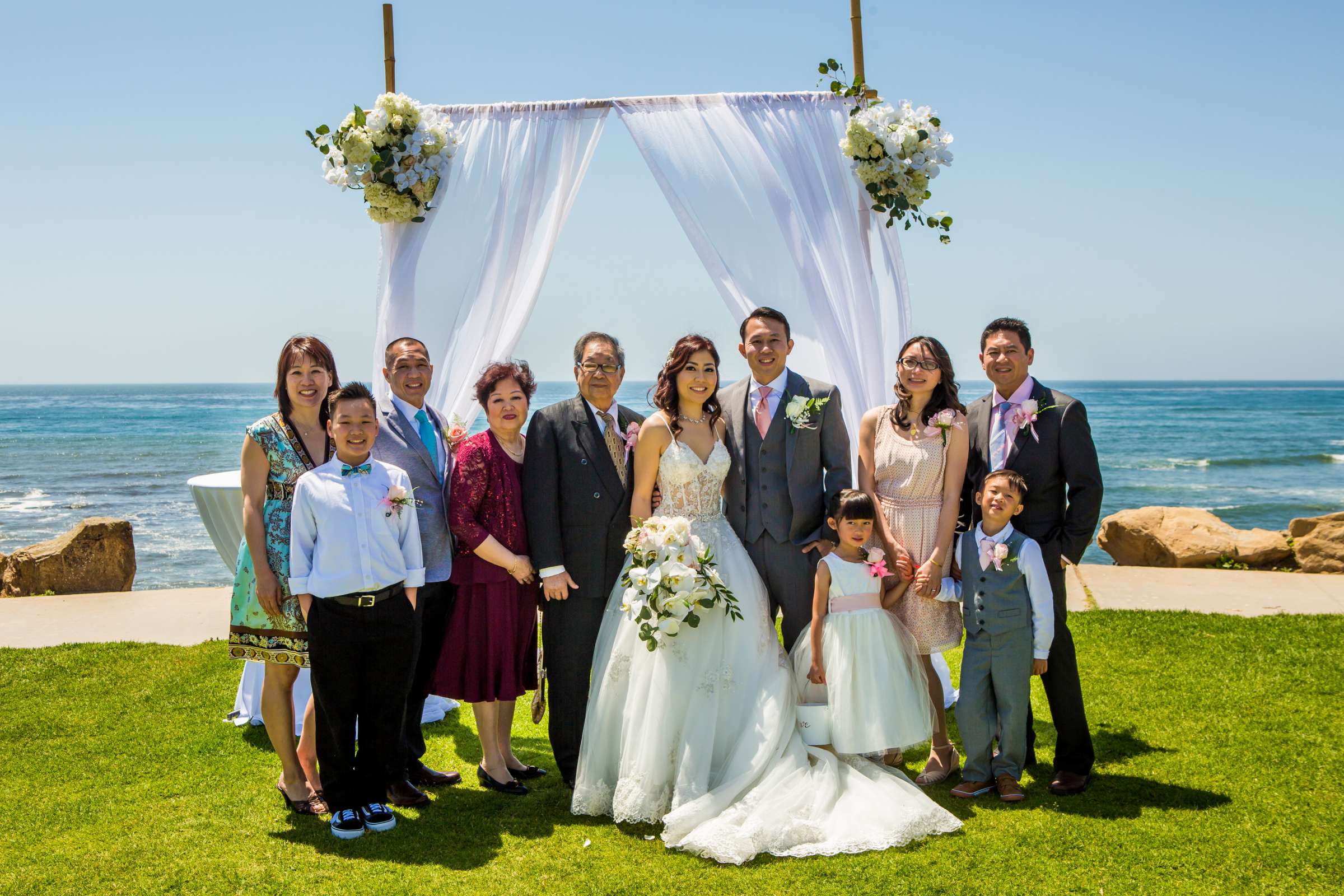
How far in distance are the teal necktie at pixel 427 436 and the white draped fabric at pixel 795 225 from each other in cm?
164

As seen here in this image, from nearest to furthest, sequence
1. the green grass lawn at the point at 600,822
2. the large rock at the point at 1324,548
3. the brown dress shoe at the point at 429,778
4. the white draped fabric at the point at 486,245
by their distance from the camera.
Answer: the green grass lawn at the point at 600,822 → the brown dress shoe at the point at 429,778 → the white draped fabric at the point at 486,245 → the large rock at the point at 1324,548

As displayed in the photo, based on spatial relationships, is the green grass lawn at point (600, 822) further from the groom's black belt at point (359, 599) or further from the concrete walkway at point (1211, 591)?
the concrete walkway at point (1211, 591)

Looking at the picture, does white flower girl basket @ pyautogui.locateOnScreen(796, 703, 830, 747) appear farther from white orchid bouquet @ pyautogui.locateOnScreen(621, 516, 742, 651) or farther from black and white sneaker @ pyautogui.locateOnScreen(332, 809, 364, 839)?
black and white sneaker @ pyautogui.locateOnScreen(332, 809, 364, 839)

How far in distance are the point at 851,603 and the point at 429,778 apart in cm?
194

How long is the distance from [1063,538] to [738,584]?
1.33 meters

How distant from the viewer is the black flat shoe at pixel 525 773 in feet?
14.2

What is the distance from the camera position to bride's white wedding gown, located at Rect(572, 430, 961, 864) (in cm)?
347

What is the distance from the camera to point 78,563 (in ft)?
29.3

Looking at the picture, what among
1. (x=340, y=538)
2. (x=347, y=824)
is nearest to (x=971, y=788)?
(x=347, y=824)

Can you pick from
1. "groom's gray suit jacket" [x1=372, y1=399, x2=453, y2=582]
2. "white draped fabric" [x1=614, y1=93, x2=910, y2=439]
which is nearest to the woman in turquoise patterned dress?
"groom's gray suit jacket" [x1=372, y1=399, x2=453, y2=582]

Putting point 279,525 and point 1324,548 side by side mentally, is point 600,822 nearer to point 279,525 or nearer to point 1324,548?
point 279,525

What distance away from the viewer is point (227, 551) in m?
5.59

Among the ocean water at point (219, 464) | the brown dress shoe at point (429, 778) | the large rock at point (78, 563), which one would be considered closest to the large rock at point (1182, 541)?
the ocean water at point (219, 464)

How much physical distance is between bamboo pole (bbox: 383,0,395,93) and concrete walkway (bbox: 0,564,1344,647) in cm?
378
